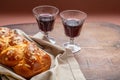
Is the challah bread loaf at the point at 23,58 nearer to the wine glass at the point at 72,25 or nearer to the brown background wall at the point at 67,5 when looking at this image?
the wine glass at the point at 72,25

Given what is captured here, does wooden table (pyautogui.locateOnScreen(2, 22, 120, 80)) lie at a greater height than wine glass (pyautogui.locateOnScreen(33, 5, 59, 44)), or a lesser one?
lesser

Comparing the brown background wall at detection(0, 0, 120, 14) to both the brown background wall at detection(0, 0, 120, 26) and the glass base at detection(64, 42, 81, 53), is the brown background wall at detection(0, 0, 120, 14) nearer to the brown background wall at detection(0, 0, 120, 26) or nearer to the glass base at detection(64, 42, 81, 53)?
the brown background wall at detection(0, 0, 120, 26)

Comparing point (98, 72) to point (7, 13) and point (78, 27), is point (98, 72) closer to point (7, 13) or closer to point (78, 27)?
point (78, 27)

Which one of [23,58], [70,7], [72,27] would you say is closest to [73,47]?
[72,27]

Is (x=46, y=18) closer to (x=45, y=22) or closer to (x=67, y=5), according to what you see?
(x=45, y=22)

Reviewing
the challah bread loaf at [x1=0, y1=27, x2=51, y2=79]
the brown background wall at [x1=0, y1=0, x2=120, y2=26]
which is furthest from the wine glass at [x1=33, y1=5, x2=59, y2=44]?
the brown background wall at [x1=0, y1=0, x2=120, y2=26]

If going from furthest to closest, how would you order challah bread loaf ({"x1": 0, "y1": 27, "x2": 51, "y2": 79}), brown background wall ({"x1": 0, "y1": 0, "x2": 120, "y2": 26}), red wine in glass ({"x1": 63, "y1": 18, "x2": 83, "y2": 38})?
brown background wall ({"x1": 0, "y1": 0, "x2": 120, "y2": 26})
red wine in glass ({"x1": 63, "y1": 18, "x2": 83, "y2": 38})
challah bread loaf ({"x1": 0, "y1": 27, "x2": 51, "y2": 79})
